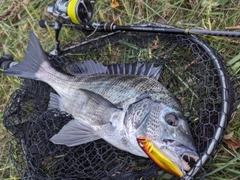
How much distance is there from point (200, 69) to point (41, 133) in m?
1.35

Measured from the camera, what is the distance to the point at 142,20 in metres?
3.27

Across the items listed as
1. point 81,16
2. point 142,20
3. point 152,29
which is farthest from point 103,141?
point 142,20

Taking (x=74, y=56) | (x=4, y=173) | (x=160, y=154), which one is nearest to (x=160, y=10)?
(x=74, y=56)

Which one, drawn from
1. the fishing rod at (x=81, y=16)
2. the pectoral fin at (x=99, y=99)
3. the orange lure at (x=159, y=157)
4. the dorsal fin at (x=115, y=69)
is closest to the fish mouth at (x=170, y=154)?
the orange lure at (x=159, y=157)

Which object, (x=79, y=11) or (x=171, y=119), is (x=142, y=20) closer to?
(x=79, y=11)

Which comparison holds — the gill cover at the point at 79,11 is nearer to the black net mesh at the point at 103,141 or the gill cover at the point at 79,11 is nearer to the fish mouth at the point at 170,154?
the black net mesh at the point at 103,141

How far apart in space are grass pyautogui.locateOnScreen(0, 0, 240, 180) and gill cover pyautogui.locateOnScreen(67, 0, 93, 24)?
1.64 ft

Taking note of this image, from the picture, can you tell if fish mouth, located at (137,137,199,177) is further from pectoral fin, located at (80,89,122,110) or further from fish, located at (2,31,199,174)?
pectoral fin, located at (80,89,122,110)

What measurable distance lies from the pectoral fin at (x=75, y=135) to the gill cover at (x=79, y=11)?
3.03ft

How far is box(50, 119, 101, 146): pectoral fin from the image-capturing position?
2398 millimetres

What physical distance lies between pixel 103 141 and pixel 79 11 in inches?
44.3

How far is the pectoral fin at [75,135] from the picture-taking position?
94.4 inches

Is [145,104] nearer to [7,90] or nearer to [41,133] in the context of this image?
[41,133]

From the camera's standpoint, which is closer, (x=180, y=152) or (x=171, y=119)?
(x=180, y=152)
